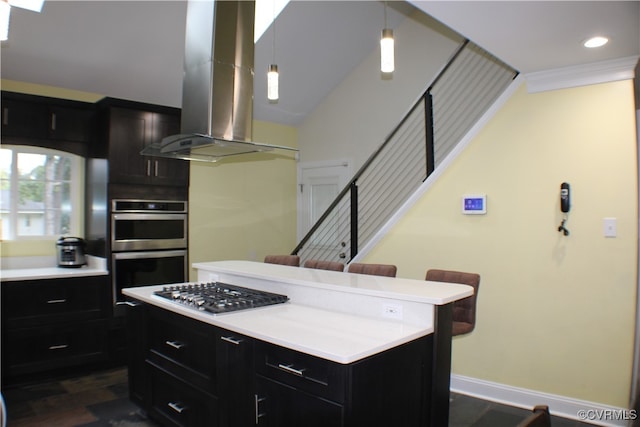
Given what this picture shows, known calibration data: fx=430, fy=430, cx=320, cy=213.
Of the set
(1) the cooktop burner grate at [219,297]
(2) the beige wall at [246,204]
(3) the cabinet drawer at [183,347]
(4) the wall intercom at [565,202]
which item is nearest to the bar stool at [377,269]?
(1) the cooktop burner grate at [219,297]

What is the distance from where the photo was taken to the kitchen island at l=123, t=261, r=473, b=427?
5.75ft

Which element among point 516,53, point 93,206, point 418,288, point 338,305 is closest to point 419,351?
point 418,288

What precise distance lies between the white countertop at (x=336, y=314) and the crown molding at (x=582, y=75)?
6.07 ft

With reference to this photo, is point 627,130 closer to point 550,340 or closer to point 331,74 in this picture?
point 550,340

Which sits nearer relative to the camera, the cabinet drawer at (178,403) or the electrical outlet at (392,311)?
the electrical outlet at (392,311)

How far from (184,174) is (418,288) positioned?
10.4ft

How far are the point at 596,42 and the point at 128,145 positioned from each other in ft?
13.0

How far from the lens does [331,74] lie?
571 centimetres

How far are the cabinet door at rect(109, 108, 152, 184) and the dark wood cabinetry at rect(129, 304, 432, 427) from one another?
2.01 metres

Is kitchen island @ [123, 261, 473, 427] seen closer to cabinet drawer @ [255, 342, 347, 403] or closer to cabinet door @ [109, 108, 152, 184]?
cabinet drawer @ [255, 342, 347, 403]

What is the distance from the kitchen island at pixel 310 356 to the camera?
1753 millimetres

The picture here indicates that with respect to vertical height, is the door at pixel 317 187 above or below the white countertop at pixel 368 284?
above

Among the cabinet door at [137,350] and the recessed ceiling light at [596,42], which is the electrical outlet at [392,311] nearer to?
the cabinet door at [137,350]

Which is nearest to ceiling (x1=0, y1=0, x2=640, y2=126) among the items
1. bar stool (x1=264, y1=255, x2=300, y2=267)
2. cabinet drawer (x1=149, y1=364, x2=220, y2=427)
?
bar stool (x1=264, y1=255, x2=300, y2=267)
